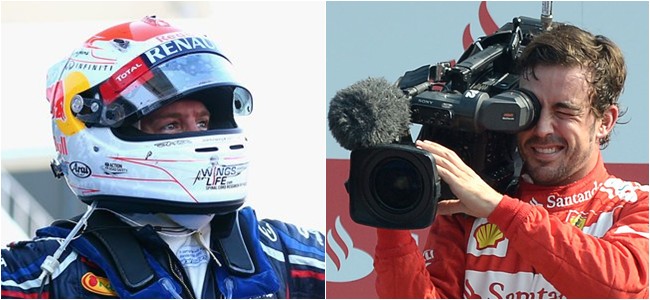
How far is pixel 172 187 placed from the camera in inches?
109

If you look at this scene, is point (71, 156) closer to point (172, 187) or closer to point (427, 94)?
point (172, 187)

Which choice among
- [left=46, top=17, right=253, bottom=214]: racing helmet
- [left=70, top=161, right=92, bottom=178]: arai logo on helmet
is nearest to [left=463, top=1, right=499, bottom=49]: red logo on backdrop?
[left=46, top=17, right=253, bottom=214]: racing helmet

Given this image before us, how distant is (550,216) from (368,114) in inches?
18.2

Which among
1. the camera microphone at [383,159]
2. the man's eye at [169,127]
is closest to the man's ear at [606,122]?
the camera microphone at [383,159]

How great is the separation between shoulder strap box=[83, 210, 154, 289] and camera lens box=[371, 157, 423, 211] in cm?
55

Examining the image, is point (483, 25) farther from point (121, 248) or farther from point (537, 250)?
point (121, 248)

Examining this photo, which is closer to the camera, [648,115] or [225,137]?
[225,137]

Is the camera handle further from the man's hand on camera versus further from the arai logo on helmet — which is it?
the arai logo on helmet

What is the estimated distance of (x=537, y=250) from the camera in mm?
2520

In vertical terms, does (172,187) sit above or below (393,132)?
below

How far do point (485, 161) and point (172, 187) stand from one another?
0.72 metres

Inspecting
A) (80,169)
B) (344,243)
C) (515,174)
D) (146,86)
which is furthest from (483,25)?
(80,169)

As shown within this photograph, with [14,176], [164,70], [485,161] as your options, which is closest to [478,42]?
[485,161]

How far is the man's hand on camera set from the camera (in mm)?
2518
